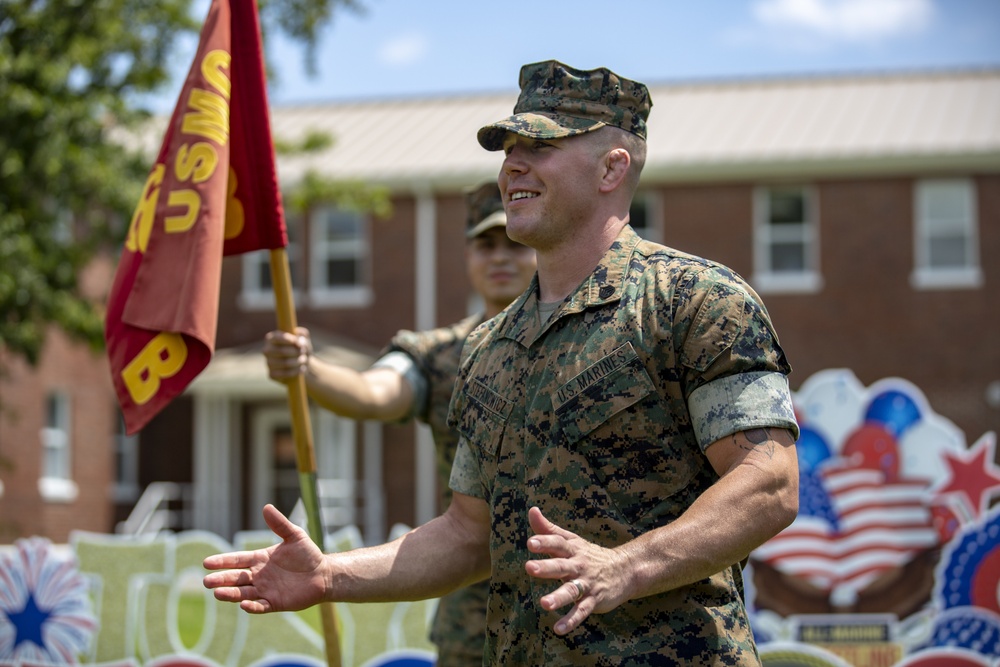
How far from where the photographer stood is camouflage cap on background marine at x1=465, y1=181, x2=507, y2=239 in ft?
17.0

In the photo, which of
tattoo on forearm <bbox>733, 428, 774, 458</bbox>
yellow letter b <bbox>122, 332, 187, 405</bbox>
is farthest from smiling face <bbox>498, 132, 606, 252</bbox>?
yellow letter b <bbox>122, 332, 187, 405</bbox>

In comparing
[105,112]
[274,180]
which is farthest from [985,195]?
[274,180]

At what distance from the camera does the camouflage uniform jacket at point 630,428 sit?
278 centimetres

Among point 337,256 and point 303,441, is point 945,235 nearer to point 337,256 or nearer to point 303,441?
point 337,256

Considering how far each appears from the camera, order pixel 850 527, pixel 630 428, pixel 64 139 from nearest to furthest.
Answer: pixel 630 428
pixel 850 527
pixel 64 139

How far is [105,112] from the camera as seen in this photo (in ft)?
50.4

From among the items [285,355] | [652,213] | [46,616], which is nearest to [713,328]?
[285,355]

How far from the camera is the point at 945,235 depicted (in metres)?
22.0

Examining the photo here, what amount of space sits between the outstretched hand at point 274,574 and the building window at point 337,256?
69.9ft

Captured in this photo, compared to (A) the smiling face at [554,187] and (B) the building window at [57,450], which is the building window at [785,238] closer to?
(B) the building window at [57,450]

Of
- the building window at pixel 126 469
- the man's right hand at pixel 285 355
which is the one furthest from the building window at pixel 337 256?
the man's right hand at pixel 285 355

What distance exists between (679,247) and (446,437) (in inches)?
710

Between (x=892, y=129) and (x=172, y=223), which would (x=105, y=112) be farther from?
(x=892, y=129)

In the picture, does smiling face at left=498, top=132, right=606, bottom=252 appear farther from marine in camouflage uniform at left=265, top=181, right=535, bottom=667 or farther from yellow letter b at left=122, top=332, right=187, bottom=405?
yellow letter b at left=122, top=332, right=187, bottom=405
